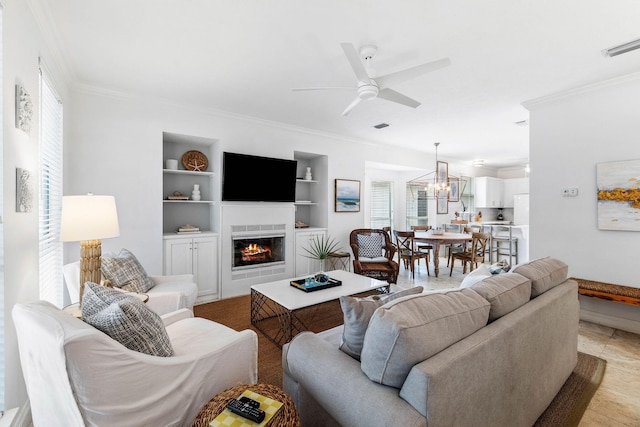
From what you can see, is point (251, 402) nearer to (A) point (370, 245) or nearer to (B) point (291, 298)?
(B) point (291, 298)

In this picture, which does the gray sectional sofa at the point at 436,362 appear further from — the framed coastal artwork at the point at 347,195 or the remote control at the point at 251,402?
the framed coastal artwork at the point at 347,195

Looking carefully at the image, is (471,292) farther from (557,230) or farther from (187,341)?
(557,230)

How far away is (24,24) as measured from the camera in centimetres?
175

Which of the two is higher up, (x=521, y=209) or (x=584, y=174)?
(x=584, y=174)

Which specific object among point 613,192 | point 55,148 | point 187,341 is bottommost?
point 187,341

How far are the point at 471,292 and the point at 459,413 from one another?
57 cm

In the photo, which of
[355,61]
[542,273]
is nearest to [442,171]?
[542,273]

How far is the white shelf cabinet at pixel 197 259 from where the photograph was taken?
12.0ft

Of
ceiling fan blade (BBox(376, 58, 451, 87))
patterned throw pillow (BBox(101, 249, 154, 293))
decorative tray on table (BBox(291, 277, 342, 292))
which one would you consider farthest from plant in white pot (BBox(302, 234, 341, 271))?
Result: ceiling fan blade (BBox(376, 58, 451, 87))

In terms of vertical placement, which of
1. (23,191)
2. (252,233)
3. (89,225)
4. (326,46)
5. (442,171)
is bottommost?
(252,233)

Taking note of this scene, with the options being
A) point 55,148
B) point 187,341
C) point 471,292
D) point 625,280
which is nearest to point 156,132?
point 55,148

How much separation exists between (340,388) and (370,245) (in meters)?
3.82

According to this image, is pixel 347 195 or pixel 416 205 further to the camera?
pixel 416 205

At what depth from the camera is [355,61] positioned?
6.91 feet
